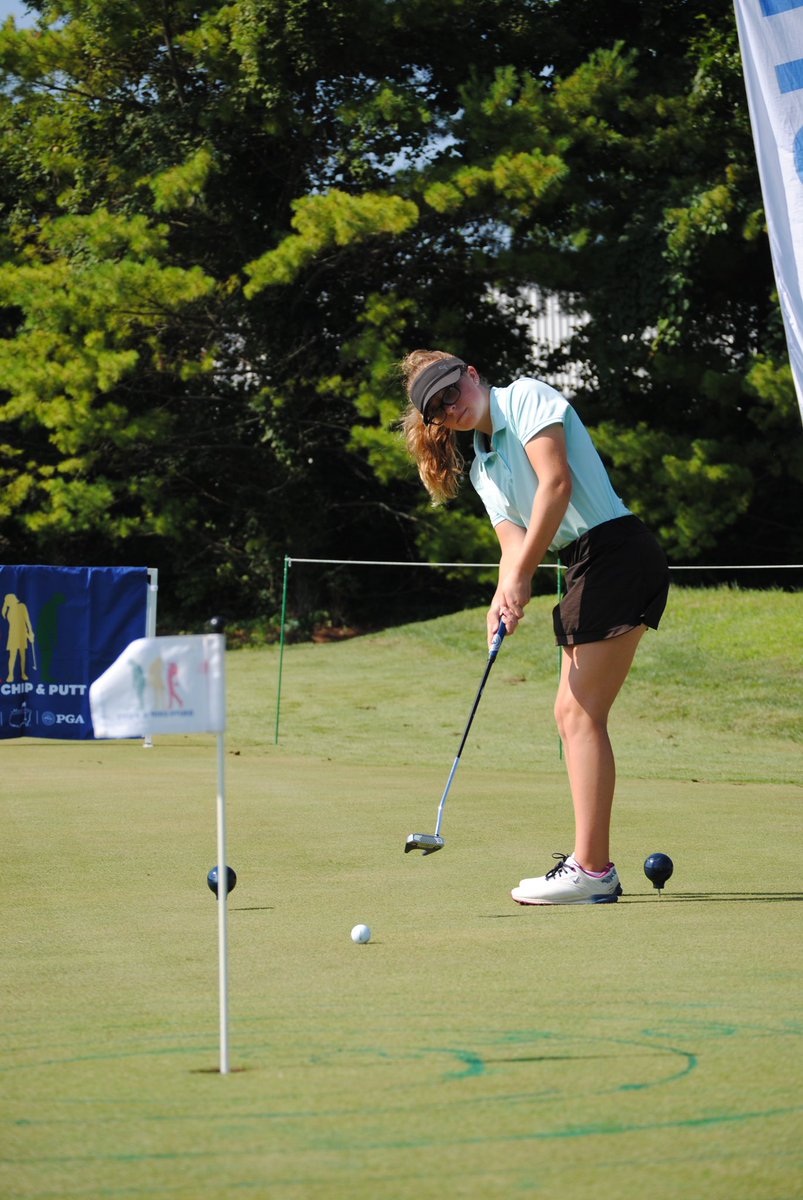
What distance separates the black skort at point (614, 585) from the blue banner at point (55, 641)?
27.5 ft

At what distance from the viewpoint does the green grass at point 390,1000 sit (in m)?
2.46

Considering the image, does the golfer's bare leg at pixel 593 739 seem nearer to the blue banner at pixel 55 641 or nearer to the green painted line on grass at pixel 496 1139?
the green painted line on grass at pixel 496 1139

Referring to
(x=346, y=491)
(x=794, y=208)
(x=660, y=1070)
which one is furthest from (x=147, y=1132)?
(x=346, y=491)

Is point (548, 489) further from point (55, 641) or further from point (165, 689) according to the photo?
point (55, 641)

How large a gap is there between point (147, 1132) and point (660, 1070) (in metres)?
1.03

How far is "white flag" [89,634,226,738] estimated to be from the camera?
307 centimetres

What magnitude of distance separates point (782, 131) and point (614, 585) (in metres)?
2.50

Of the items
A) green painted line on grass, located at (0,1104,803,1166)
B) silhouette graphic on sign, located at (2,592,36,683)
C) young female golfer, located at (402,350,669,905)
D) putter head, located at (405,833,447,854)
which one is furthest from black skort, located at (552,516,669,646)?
silhouette graphic on sign, located at (2,592,36,683)

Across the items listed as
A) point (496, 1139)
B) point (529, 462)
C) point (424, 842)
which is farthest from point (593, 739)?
point (496, 1139)

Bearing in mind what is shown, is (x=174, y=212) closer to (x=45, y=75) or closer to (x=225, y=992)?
(x=45, y=75)

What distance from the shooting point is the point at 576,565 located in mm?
5367

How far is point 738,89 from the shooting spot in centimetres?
2239

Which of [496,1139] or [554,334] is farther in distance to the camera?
[554,334]

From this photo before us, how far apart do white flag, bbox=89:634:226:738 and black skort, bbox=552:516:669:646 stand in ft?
7.82
